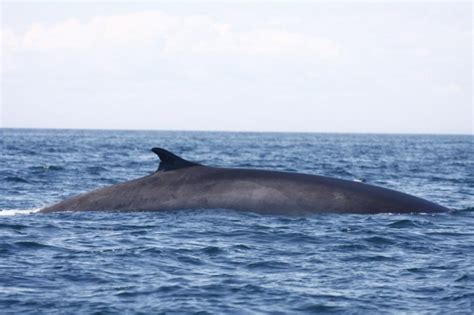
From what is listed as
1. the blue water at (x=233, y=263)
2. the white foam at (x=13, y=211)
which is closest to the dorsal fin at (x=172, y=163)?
the blue water at (x=233, y=263)

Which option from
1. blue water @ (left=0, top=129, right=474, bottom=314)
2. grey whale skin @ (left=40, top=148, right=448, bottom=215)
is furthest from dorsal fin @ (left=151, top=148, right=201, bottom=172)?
blue water @ (left=0, top=129, right=474, bottom=314)

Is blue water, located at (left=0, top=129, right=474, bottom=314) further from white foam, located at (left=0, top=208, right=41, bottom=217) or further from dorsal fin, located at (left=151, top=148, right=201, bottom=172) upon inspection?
dorsal fin, located at (left=151, top=148, right=201, bottom=172)

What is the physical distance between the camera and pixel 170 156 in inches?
674

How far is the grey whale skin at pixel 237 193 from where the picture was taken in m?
17.0

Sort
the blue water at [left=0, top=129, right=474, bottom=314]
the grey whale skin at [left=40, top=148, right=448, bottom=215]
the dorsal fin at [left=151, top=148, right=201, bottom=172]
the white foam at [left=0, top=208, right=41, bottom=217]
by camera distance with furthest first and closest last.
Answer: the white foam at [left=0, top=208, right=41, bottom=217], the dorsal fin at [left=151, top=148, right=201, bottom=172], the grey whale skin at [left=40, top=148, right=448, bottom=215], the blue water at [left=0, top=129, right=474, bottom=314]

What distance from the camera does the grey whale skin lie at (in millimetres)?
16984

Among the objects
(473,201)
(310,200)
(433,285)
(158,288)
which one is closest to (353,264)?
(433,285)

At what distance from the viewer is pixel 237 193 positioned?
17.1 m

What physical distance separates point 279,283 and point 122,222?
219 inches

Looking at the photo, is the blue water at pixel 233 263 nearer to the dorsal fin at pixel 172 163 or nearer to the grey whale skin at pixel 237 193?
the grey whale skin at pixel 237 193

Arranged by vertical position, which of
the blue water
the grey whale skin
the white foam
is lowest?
the blue water

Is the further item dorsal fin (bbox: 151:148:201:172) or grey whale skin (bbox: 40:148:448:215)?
dorsal fin (bbox: 151:148:201:172)

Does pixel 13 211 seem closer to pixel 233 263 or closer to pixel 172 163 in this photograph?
pixel 172 163

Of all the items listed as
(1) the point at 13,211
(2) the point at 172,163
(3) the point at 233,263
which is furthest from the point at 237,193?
(1) the point at 13,211
